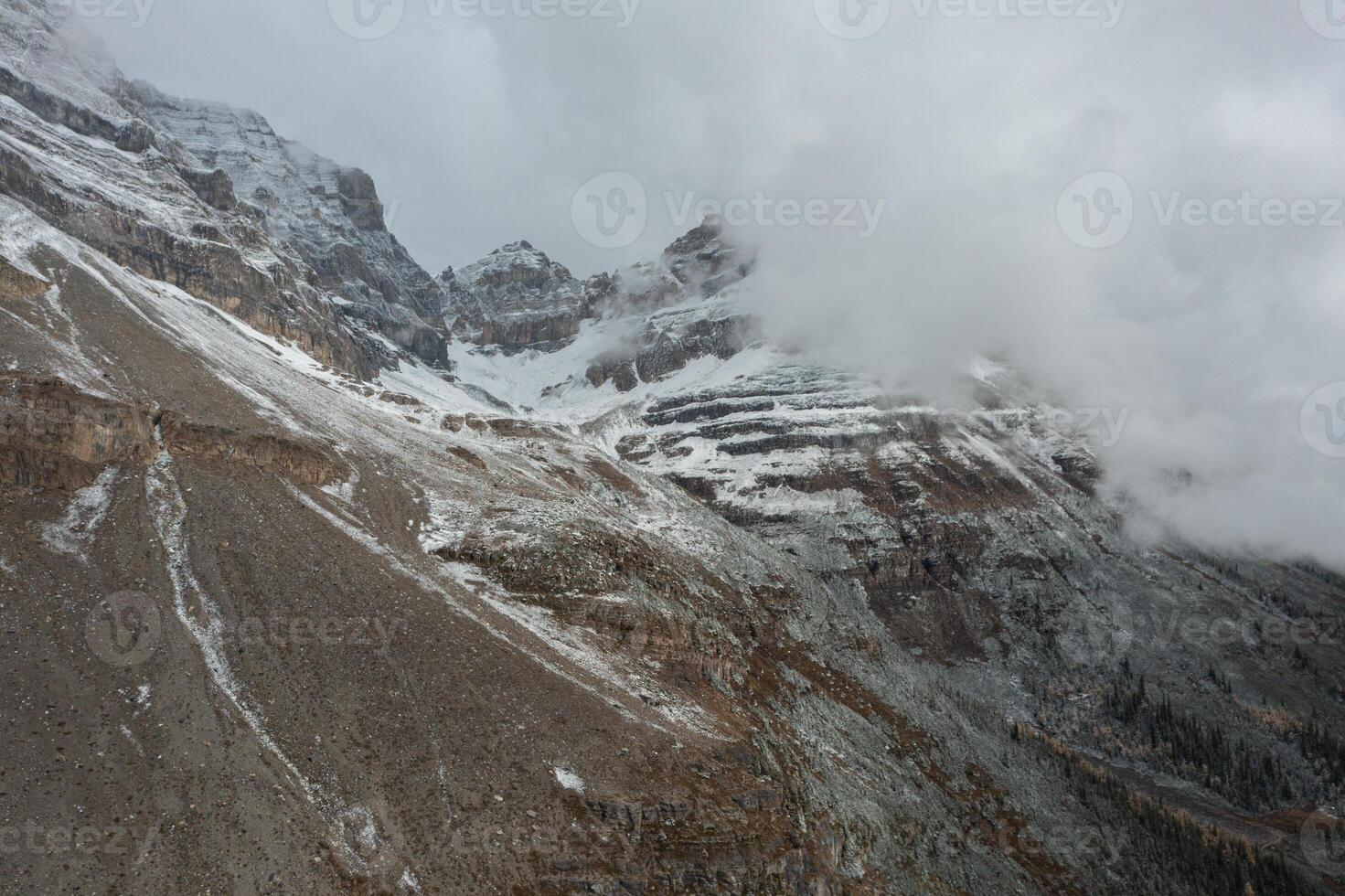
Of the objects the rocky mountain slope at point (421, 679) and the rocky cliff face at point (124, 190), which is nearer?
the rocky mountain slope at point (421, 679)

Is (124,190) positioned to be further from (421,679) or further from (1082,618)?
(1082,618)

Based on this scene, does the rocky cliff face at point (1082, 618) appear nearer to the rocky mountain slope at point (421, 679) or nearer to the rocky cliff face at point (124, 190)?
the rocky mountain slope at point (421, 679)

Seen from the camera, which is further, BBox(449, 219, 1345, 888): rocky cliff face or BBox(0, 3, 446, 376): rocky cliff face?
BBox(449, 219, 1345, 888): rocky cliff face

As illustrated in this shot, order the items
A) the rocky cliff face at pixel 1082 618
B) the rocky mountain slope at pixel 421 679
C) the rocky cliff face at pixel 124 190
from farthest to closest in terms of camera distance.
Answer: the rocky cliff face at pixel 1082 618, the rocky cliff face at pixel 124 190, the rocky mountain slope at pixel 421 679

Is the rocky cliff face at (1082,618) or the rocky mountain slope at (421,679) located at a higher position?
the rocky cliff face at (1082,618)

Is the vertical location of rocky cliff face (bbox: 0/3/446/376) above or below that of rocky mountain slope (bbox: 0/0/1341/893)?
above

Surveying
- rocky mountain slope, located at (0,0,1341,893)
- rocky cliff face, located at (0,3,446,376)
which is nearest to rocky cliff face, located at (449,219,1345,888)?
rocky mountain slope, located at (0,0,1341,893)

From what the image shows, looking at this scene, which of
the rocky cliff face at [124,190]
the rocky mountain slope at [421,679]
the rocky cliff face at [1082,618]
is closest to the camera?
the rocky mountain slope at [421,679]

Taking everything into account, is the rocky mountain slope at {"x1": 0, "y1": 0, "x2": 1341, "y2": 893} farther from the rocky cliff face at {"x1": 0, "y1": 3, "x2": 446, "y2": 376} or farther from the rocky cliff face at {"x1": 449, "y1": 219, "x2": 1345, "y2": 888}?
the rocky cliff face at {"x1": 449, "y1": 219, "x2": 1345, "y2": 888}

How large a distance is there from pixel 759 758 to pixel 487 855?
20569 mm

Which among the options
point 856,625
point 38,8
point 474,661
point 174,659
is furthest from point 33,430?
point 38,8

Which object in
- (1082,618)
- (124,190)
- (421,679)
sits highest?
(124,190)

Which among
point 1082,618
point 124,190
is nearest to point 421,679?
point 124,190

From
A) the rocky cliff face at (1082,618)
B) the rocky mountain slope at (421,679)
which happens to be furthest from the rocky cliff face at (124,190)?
the rocky cliff face at (1082,618)
